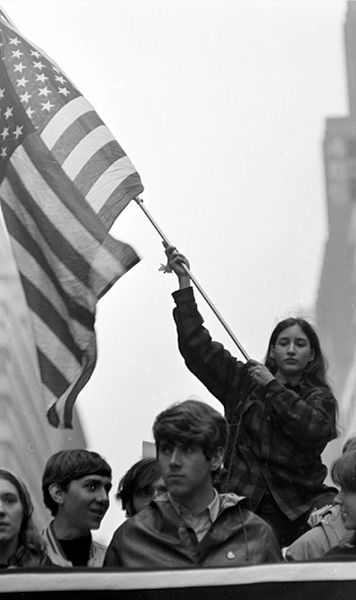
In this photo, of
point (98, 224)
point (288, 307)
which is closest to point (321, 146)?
point (288, 307)

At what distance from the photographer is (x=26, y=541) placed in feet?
10.3

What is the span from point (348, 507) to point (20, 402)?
44.4 inches

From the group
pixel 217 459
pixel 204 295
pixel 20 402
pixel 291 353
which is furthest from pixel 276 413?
pixel 20 402

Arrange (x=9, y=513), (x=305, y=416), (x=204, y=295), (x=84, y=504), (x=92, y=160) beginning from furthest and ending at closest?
(x=92, y=160)
(x=204, y=295)
(x=305, y=416)
(x=84, y=504)
(x=9, y=513)

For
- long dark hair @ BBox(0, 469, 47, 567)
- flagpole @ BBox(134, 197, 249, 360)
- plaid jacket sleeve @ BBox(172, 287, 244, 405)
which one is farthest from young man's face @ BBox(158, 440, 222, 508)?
flagpole @ BBox(134, 197, 249, 360)

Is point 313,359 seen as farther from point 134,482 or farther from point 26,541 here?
point 26,541

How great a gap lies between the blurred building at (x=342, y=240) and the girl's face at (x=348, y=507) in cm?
71

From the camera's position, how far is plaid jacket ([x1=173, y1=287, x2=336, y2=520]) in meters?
3.47

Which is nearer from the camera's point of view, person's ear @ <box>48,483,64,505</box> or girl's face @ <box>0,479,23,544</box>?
girl's face @ <box>0,479,23,544</box>

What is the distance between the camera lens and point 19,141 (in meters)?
3.87

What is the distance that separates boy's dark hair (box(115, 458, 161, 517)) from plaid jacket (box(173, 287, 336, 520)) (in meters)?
0.21

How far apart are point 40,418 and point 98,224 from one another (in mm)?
624

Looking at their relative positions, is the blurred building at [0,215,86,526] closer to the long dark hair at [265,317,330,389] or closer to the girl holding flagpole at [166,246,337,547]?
the girl holding flagpole at [166,246,337,547]

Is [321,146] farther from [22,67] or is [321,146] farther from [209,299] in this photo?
[22,67]
